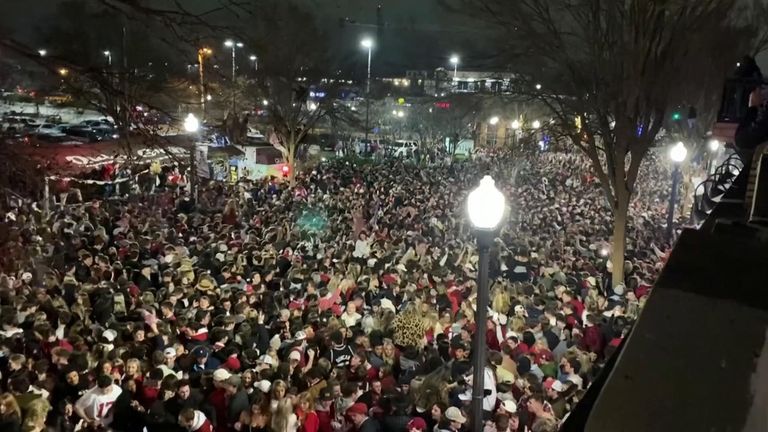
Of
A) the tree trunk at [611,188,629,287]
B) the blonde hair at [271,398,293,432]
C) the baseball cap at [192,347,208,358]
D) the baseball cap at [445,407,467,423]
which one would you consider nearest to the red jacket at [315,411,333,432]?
the blonde hair at [271,398,293,432]

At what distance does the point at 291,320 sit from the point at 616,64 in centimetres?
786

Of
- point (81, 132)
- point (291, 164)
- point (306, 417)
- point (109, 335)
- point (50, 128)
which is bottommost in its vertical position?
point (306, 417)

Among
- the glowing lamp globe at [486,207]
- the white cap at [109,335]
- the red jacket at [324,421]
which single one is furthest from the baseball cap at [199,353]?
the glowing lamp globe at [486,207]

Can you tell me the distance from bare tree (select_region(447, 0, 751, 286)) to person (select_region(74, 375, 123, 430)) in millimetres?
9376

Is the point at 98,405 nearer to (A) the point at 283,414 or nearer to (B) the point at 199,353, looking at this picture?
(B) the point at 199,353

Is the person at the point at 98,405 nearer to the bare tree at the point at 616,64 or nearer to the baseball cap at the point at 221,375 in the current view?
the baseball cap at the point at 221,375

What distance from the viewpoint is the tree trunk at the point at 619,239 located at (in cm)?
1243

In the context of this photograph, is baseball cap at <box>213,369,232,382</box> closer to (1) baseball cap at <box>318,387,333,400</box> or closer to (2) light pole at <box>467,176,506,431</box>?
(1) baseball cap at <box>318,387,333,400</box>

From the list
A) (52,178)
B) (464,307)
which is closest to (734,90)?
(464,307)

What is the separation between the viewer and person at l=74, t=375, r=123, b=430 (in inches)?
242

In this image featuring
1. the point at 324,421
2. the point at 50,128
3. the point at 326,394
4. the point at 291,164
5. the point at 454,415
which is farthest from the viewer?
the point at 50,128

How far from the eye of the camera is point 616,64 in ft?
39.3

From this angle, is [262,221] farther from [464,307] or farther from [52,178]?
[464,307]

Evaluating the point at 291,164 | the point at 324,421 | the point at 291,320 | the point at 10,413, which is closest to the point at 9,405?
the point at 10,413
